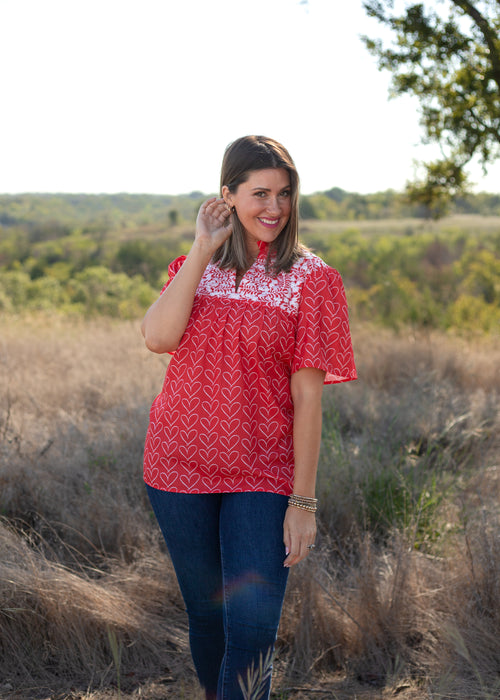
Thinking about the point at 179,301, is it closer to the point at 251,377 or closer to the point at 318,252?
the point at 251,377

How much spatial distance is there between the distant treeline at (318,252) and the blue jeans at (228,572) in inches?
105

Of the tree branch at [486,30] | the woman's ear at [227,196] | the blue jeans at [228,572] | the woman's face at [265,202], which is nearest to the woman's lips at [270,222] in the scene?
the woman's face at [265,202]

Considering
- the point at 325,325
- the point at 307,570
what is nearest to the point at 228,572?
the point at 325,325

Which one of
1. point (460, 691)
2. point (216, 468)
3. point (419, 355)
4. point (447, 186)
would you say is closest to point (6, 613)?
point (216, 468)

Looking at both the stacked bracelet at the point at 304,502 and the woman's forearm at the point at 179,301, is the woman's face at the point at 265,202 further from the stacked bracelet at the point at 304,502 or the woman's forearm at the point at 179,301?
the stacked bracelet at the point at 304,502

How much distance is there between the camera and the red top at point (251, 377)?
1.94 meters

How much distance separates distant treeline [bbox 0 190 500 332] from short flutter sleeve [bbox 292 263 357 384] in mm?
2396

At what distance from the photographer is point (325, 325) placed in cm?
197

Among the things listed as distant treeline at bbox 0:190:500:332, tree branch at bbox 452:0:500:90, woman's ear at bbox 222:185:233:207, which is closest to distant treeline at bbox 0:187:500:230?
distant treeline at bbox 0:190:500:332

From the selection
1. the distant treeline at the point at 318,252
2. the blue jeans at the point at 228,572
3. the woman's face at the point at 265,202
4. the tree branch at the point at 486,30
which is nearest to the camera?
the blue jeans at the point at 228,572

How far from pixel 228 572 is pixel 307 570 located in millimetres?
1329

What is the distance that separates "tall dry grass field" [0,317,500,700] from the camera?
2762 millimetres

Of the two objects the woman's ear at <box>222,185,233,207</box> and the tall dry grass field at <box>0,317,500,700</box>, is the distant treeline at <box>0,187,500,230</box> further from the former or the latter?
the woman's ear at <box>222,185,233,207</box>

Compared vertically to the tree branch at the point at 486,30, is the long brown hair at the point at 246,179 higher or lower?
lower
